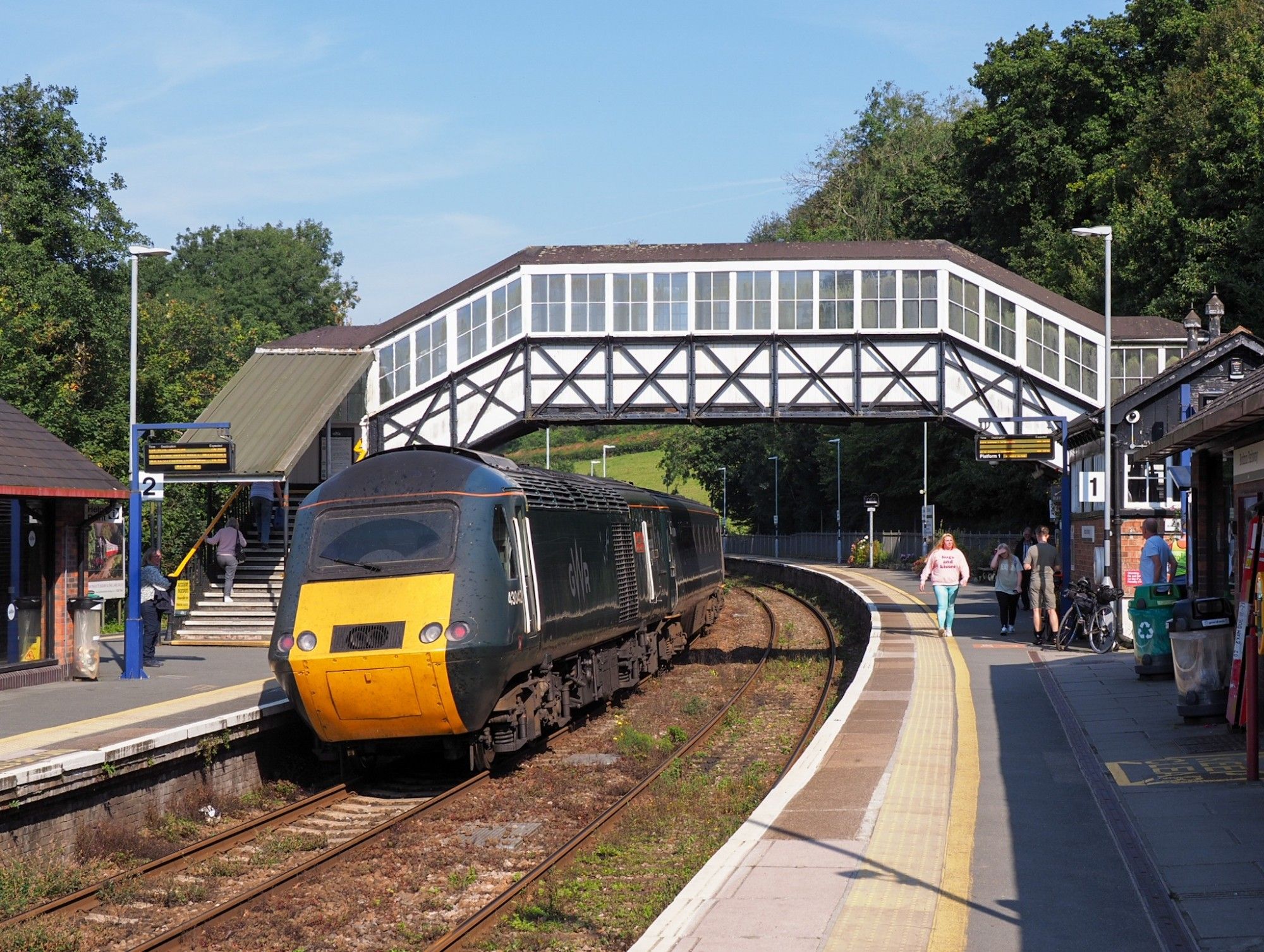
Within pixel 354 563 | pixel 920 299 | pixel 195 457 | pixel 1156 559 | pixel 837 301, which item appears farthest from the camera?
pixel 837 301

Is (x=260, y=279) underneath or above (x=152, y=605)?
above

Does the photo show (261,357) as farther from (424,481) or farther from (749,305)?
(424,481)

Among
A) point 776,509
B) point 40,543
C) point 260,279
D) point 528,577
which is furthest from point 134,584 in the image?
point 260,279

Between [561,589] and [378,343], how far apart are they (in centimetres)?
1958

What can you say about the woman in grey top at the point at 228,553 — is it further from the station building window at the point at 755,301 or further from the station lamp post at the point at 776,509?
the station lamp post at the point at 776,509

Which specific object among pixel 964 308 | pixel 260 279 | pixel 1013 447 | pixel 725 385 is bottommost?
pixel 1013 447

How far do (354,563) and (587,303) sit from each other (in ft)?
68.9

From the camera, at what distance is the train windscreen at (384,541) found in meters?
12.5

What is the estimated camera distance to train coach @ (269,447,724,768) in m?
12.0

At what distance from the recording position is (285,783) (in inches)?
533

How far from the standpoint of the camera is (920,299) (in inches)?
1283

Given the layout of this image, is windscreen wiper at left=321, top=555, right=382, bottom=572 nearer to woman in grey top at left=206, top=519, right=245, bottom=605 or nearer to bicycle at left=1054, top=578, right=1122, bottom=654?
bicycle at left=1054, top=578, right=1122, bottom=654

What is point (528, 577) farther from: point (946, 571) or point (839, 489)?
point (839, 489)

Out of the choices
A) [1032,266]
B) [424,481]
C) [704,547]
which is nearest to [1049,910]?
[424,481]
